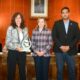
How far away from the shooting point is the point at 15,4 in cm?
750

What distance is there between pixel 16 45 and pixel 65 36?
900 mm

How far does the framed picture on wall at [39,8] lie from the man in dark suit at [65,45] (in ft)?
8.00

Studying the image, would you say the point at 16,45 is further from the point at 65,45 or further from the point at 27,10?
the point at 27,10

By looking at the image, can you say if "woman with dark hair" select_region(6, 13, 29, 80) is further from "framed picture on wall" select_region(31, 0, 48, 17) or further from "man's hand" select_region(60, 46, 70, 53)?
"framed picture on wall" select_region(31, 0, 48, 17)

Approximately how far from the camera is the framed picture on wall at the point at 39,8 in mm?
7453

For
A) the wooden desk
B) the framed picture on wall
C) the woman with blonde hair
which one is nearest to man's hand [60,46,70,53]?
the woman with blonde hair

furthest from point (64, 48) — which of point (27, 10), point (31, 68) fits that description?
point (27, 10)

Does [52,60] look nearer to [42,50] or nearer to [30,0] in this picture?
[42,50]

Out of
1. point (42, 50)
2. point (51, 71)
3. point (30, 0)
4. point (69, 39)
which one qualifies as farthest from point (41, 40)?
point (30, 0)

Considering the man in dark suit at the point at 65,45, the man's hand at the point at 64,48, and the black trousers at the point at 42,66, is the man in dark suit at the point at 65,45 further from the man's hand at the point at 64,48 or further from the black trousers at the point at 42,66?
the black trousers at the point at 42,66

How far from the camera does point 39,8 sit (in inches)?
295

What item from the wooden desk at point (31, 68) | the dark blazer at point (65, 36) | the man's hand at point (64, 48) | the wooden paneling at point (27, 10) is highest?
the wooden paneling at point (27, 10)

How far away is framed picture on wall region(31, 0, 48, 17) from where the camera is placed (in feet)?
24.5

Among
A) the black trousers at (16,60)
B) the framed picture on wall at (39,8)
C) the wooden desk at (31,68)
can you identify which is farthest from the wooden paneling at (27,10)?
the black trousers at (16,60)
